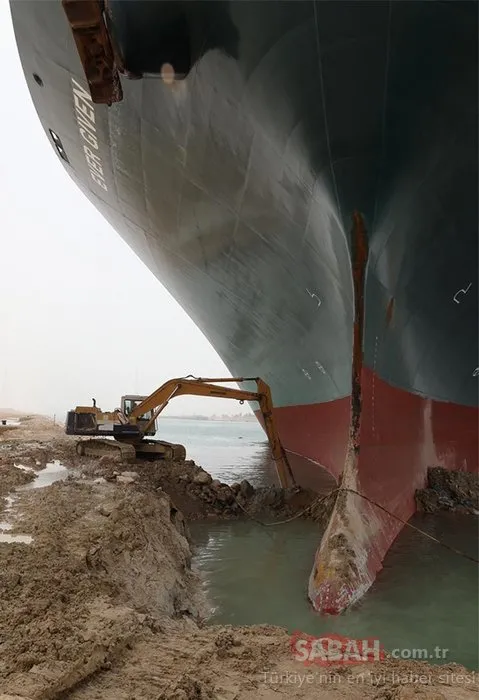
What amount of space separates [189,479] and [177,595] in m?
4.07

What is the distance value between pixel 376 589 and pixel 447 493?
131 inches

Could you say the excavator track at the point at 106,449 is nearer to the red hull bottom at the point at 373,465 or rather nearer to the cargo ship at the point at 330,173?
the red hull bottom at the point at 373,465

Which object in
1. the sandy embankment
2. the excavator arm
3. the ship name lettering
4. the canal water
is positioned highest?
the ship name lettering

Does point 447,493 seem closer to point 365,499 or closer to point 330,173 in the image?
point 365,499

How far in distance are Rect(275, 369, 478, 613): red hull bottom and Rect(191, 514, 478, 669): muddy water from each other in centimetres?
17

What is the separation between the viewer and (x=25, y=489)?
20.6 feet

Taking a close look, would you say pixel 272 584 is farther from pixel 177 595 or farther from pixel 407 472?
pixel 407 472

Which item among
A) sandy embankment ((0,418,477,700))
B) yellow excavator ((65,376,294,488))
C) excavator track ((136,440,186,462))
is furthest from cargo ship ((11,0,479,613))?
excavator track ((136,440,186,462))

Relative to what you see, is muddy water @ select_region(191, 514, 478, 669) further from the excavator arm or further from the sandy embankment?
the excavator arm

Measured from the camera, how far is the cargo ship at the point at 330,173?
12.8 ft

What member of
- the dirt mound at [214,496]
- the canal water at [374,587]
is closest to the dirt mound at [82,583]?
the canal water at [374,587]

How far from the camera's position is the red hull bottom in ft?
13.3

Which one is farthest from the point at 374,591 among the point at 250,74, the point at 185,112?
the point at 185,112

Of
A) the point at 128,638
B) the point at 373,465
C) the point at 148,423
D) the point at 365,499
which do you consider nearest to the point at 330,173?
the point at 373,465
